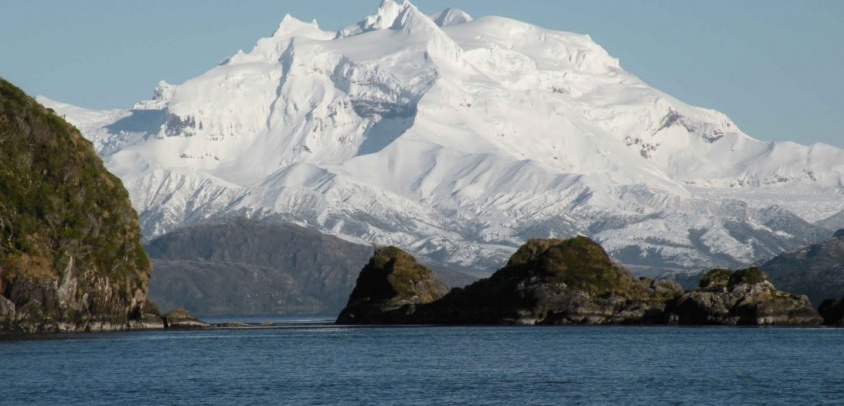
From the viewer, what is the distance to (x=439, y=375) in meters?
158

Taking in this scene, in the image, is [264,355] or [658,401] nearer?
[658,401]

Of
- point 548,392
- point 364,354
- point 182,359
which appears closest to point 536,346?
point 364,354

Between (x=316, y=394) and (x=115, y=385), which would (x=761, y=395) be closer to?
(x=316, y=394)

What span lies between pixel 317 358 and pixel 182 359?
14.7m

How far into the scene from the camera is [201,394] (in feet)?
461

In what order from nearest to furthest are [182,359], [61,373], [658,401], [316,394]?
[658,401], [316,394], [61,373], [182,359]

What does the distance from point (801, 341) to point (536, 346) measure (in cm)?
3093

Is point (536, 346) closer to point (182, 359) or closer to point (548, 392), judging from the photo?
point (182, 359)

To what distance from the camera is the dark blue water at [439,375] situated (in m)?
136

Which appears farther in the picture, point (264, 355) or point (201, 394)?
point (264, 355)

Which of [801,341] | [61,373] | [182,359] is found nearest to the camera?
[61,373]

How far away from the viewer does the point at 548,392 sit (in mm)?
140000

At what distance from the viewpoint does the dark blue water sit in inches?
5338

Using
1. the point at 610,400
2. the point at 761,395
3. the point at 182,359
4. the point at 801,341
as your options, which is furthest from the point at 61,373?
the point at 801,341
